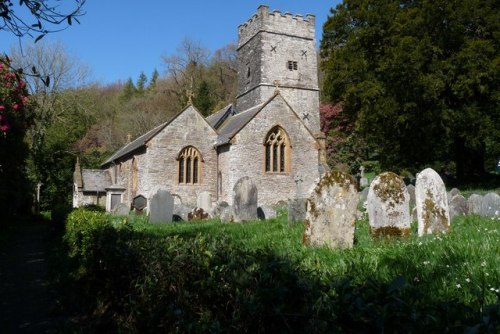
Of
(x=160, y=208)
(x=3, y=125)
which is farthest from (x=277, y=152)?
(x=3, y=125)

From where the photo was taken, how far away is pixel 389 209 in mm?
8023

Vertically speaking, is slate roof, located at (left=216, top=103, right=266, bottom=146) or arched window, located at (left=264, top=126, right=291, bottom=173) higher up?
slate roof, located at (left=216, top=103, right=266, bottom=146)

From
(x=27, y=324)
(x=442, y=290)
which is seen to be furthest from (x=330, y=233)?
(x=27, y=324)

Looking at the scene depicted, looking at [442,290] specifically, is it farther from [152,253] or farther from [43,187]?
[43,187]

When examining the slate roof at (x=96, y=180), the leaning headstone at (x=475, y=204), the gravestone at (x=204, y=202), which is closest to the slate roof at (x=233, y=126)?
the gravestone at (x=204, y=202)

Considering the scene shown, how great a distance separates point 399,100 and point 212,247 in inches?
745

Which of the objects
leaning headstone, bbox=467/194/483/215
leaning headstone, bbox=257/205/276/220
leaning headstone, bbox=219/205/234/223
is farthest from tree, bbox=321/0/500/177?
leaning headstone, bbox=219/205/234/223

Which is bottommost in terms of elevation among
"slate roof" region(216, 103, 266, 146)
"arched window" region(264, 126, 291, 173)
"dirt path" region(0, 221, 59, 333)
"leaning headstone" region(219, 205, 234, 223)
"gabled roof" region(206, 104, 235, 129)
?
"dirt path" region(0, 221, 59, 333)

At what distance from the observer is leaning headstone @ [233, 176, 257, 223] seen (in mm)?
14523

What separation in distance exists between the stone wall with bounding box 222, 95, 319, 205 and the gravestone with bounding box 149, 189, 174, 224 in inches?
302

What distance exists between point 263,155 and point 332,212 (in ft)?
55.0

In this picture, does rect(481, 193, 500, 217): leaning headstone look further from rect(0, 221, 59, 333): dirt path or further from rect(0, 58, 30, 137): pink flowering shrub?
rect(0, 58, 30, 137): pink flowering shrub

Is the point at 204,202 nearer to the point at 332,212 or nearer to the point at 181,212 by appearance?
the point at 181,212

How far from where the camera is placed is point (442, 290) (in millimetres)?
4188
